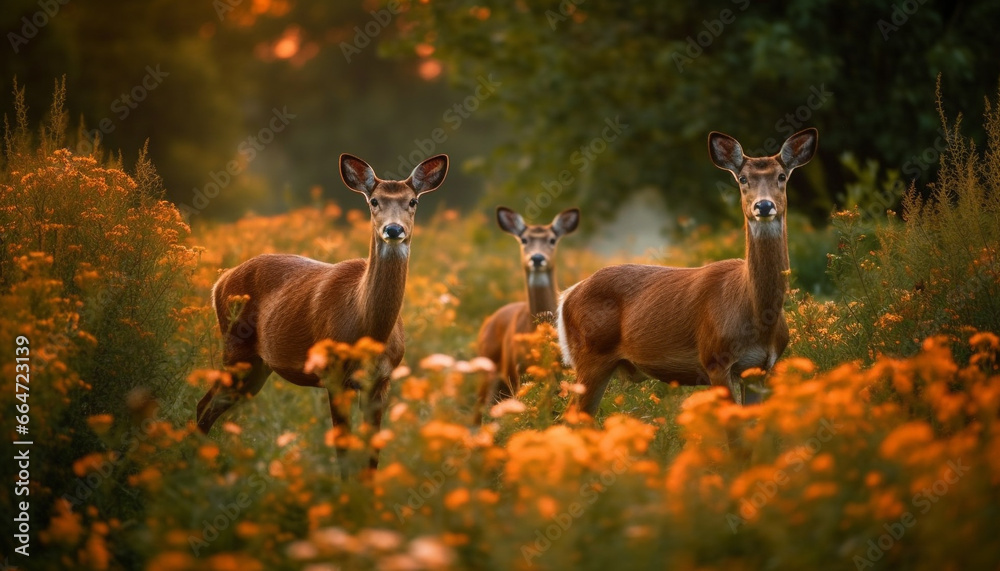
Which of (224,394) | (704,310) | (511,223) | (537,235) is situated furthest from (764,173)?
(511,223)

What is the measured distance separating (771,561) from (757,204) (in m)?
3.43

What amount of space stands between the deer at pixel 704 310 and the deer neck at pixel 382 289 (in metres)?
1.60

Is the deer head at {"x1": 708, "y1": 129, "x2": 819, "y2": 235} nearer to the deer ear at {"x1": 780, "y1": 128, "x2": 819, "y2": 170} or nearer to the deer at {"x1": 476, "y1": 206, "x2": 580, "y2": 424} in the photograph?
the deer ear at {"x1": 780, "y1": 128, "x2": 819, "y2": 170}

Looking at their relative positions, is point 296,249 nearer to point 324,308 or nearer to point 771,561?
point 324,308

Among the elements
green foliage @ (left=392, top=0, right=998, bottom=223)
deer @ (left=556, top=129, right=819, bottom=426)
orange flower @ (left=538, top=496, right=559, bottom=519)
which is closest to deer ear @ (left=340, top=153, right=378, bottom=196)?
deer @ (left=556, top=129, right=819, bottom=426)

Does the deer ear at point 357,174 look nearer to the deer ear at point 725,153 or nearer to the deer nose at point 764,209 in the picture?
the deer ear at point 725,153

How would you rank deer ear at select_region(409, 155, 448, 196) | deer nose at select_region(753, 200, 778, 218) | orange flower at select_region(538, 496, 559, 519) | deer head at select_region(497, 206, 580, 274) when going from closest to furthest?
1. orange flower at select_region(538, 496, 559, 519)
2. deer nose at select_region(753, 200, 778, 218)
3. deer ear at select_region(409, 155, 448, 196)
4. deer head at select_region(497, 206, 580, 274)

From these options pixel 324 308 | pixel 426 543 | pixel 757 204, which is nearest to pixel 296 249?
pixel 324 308

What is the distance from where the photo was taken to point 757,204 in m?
7.00

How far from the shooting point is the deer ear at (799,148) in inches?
299

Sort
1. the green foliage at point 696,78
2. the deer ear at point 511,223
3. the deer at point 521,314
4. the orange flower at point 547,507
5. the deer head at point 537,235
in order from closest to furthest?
1. the orange flower at point 547,507
2. the deer at point 521,314
3. the deer head at point 537,235
4. the deer ear at point 511,223
5. the green foliage at point 696,78

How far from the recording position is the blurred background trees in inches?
599

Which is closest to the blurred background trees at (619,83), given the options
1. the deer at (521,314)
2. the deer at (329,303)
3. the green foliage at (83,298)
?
the green foliage at (83,298)

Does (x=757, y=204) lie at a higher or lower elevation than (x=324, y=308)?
higher
